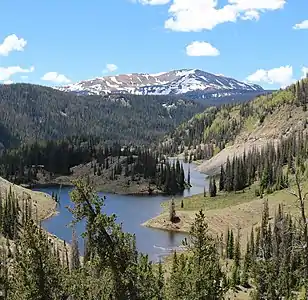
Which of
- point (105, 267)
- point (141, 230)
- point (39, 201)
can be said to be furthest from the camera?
point (39, 201)

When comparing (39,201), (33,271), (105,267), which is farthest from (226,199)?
(105,267)

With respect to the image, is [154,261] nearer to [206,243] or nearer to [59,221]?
[59,221]

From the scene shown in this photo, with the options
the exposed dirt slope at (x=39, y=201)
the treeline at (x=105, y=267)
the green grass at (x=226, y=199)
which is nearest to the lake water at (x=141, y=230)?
the exposed dirt slope at (x=39, y=201)

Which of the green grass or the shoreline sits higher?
the green grass

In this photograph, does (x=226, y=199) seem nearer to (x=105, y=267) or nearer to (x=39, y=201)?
(x=39, y=201)

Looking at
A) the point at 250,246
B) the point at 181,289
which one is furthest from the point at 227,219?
the point at 181,289

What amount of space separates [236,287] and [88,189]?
63877 millimetres

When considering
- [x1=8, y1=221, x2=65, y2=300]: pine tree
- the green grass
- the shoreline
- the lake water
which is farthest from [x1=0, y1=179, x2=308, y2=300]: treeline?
the green grass

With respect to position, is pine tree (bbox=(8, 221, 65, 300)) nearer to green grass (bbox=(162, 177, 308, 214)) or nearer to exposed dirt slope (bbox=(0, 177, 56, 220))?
green grass (bbox=(162, 177, 308, 214))

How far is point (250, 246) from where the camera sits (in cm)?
11625

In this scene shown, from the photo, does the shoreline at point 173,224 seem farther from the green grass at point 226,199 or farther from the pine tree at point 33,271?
the pine tree at point 33,271

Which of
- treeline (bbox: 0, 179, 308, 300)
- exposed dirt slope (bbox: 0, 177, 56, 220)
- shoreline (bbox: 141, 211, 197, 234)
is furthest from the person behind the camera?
exposed dirt slope (bbox: 0, 177, 56, 220)

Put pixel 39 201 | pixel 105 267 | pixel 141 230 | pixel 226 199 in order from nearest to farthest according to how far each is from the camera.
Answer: pixel 105 267
pixel 141 230
pixel 226 199
pixel 39 201

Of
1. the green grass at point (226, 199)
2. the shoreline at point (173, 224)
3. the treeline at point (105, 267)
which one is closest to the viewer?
the treeline at point (105, 267)
